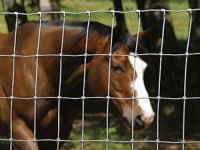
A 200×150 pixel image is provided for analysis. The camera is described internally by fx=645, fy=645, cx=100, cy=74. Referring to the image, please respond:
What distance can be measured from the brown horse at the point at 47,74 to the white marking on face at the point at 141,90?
5.8 inches

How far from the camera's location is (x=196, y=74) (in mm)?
9945

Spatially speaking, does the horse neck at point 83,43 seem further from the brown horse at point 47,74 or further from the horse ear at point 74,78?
the horse ear at point 74,78

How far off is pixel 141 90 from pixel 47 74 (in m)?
0.82

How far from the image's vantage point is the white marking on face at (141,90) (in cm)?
435

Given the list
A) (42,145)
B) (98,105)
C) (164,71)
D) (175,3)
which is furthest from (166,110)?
(175,3)

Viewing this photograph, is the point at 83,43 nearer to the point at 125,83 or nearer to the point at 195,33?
the point at 125,83

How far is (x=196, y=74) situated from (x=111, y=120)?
2044 mm

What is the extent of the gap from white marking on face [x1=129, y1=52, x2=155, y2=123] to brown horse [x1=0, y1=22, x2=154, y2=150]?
0.15 m

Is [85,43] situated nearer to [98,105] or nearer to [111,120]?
[111,120]

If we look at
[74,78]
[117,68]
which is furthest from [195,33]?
[117,68]

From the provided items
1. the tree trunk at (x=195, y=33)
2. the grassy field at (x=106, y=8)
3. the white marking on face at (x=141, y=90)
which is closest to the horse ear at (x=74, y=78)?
the white marking on face at (x=141, y=90)

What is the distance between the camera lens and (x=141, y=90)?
4.39 meters

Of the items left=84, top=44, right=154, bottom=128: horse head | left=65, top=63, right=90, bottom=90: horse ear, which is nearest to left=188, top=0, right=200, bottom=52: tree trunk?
left=65, top=63, right=90, bottom=90: horse ear

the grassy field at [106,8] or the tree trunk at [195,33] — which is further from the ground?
the grassy field at [106,8]
